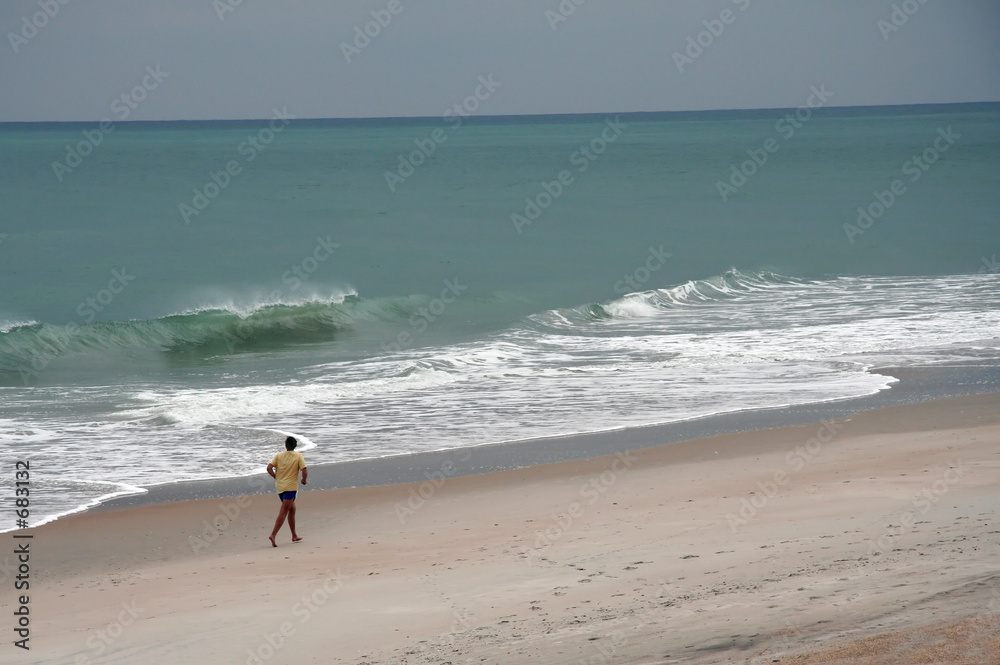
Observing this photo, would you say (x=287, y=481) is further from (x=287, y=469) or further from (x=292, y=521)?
(x=292, y=521)

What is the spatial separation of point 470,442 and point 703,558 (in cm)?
592

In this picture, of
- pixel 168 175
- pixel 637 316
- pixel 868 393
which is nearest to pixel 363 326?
pixel 637 316

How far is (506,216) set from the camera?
46.5 meters

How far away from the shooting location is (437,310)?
1035 inches

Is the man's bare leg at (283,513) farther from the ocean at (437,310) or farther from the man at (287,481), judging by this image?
the ocean at (437,310)

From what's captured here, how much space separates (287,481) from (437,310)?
16.6 metres

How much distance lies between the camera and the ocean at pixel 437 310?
14.3 metres

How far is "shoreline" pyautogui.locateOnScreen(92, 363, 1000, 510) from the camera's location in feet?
37.8

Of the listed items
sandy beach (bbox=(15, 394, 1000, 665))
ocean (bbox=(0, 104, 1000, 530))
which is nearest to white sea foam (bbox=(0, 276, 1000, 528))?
ocean (bbox=(0, 104, 1000, 530))

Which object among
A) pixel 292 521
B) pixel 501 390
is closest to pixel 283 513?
pixel 292 521

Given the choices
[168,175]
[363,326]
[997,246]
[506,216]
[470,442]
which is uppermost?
[168,175]

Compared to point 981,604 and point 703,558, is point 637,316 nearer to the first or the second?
point 703,558

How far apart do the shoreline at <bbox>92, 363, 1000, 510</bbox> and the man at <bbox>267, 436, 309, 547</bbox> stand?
1545mm

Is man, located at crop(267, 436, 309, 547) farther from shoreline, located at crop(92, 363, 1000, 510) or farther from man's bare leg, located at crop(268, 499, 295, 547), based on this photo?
shoreline, located at crop(92, 363, 1000, 510)
